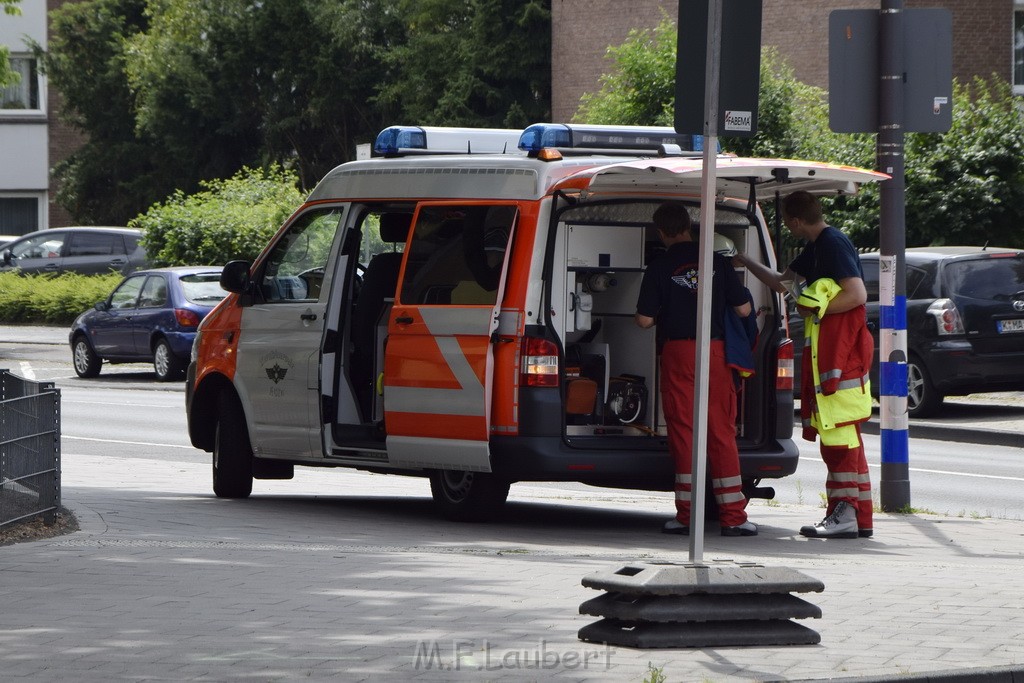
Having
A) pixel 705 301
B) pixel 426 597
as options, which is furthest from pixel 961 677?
pixel 426 597

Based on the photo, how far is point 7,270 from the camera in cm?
3797

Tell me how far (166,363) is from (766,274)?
52.5ft

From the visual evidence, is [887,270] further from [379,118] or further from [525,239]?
[379,118]

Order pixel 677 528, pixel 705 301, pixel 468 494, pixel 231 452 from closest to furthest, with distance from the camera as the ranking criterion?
pixel 705 301
pixel 677 528
pixel 468 494
pixel 231 452

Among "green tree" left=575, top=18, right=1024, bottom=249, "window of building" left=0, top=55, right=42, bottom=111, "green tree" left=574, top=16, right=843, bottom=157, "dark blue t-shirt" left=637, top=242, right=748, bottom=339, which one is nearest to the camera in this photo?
"dark blue t-shirt" left=637, top=242, right=748, bottom=339

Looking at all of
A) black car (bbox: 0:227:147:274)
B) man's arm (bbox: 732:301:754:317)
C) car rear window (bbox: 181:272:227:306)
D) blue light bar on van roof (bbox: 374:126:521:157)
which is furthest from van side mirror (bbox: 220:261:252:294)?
black car (bbox: 0:227:147:274)

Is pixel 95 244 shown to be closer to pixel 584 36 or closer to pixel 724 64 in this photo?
pixel 584 36

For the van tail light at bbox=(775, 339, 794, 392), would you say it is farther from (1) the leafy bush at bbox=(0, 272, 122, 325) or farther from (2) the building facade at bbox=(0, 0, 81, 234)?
(2) the building facade at bbox=(0, 0, 81, 234)

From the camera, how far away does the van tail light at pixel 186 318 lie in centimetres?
2380

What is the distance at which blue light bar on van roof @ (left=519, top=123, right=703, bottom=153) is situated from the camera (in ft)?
32.9

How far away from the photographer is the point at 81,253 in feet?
123

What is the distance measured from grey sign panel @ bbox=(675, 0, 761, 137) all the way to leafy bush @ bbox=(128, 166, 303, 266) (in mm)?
24828

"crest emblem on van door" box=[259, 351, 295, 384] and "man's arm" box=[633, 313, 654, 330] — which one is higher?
"man's arm" box=[633, 313, 654, 330]

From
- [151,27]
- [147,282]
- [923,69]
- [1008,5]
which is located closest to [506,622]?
[923,69]
